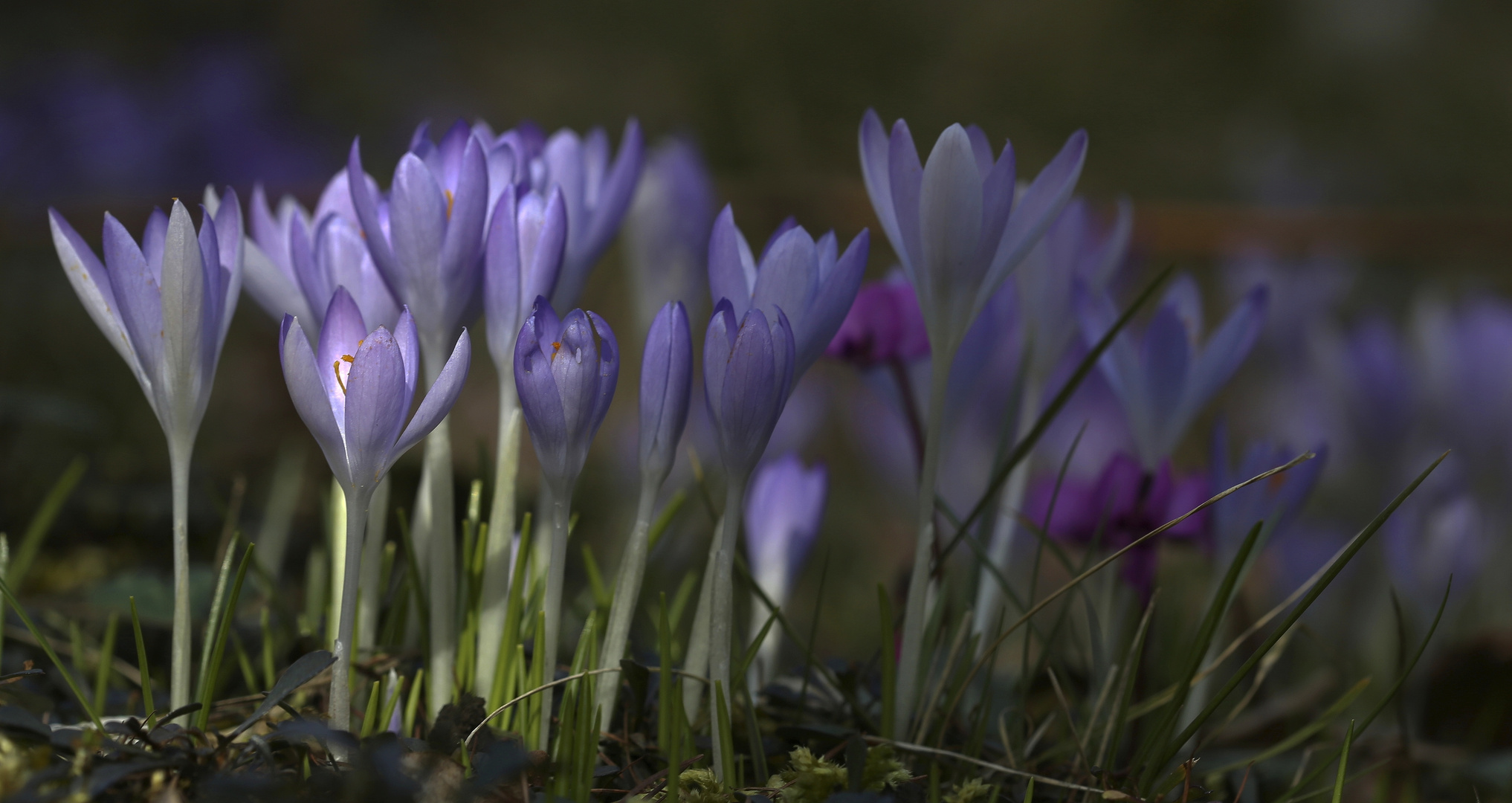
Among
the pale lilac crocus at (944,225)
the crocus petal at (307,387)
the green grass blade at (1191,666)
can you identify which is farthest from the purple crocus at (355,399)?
the green grass blade at (1191,666)

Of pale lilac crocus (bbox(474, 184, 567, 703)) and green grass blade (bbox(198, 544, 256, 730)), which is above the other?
pale lilac crocus (bbox(474, 184, 567, 703))

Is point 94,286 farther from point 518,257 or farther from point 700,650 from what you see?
point 700,650

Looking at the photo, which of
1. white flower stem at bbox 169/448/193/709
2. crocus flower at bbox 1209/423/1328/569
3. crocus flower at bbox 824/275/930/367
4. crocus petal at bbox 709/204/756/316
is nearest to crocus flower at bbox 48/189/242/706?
white flower stem at bbox 169/448/193/709

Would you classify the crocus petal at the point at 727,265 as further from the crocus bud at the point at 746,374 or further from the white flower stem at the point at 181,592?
the white flower stem at the point at 181,592

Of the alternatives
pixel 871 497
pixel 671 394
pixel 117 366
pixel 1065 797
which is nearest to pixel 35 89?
pixel 117 366

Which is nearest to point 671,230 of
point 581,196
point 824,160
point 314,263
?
point 581,196

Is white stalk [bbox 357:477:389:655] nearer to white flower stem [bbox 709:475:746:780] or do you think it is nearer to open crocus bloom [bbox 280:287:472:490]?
open crocus bloom [bbox 280:287:472:490]

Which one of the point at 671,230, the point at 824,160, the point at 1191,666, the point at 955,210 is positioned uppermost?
the point at 824,160
